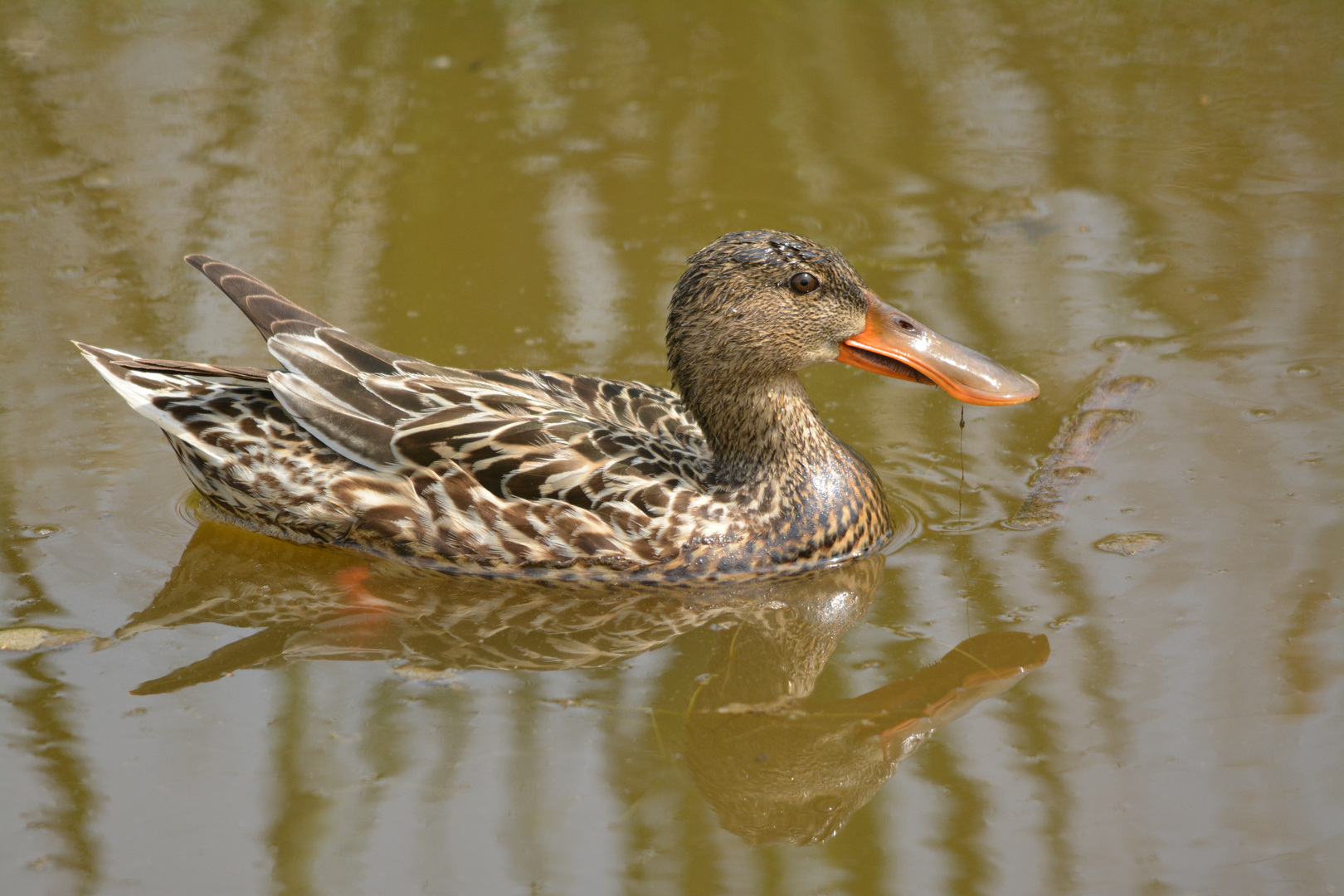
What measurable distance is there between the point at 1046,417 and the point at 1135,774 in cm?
223

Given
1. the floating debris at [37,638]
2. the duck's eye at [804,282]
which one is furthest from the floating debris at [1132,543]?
the floating debris at [37,638]

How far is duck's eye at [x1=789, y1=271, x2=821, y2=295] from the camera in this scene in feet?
16.5

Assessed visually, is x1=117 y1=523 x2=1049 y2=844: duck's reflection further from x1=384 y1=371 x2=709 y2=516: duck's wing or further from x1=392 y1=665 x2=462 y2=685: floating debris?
x1=384 y1=371 x2=709 y2=516: duck's wing

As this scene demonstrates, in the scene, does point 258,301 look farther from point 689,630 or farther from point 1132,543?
point 1132,543

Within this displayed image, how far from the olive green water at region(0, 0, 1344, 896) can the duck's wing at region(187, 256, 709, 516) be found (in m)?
0.43

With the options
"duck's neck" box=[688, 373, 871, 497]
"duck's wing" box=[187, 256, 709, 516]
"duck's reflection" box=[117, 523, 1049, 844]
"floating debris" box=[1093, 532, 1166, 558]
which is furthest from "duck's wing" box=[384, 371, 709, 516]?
"floating debris" box=[1093, 532, 1166, 558]

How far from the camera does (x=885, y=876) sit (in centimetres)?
372

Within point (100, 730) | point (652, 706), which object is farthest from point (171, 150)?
point (652, 706)

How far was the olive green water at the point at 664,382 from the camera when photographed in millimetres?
3918

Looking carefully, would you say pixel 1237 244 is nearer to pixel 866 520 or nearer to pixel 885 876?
pixel 866 520

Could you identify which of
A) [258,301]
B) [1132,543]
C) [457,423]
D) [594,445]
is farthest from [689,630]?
[258,301]

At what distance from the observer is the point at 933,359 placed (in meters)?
5.12

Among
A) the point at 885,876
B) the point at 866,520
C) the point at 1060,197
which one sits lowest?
the point at 885,876

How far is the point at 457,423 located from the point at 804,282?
4.55ft
